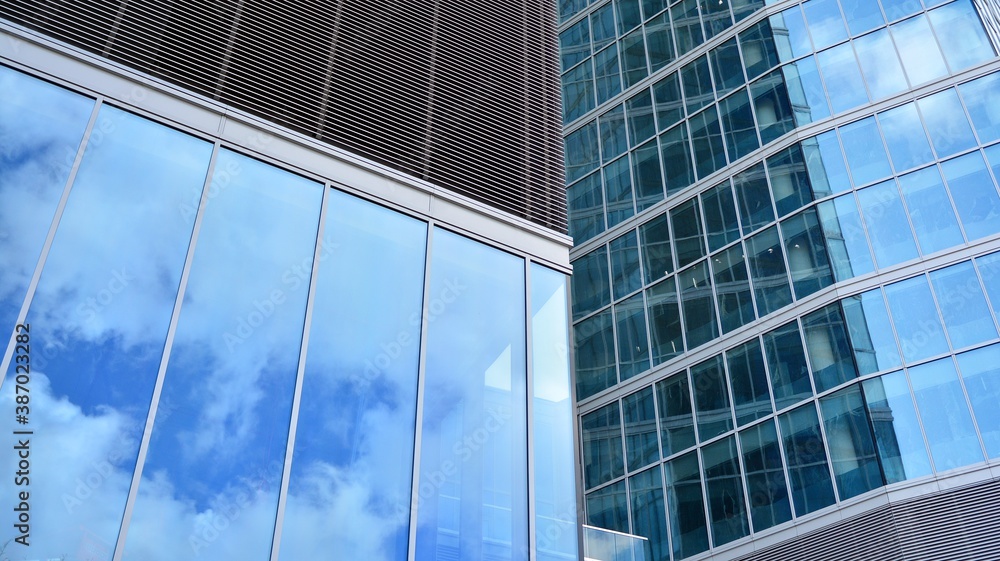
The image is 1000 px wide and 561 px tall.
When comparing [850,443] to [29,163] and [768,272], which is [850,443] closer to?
[768,272]

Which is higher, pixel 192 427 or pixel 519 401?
pixel 519 401

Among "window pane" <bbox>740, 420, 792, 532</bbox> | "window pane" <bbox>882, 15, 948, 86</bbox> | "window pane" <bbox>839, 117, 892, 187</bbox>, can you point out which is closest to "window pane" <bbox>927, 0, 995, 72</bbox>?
"window pane" <bbox>882, 15, 948, 86</bbox>

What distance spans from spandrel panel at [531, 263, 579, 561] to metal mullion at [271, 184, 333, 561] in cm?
303

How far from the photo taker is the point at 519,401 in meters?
12.5

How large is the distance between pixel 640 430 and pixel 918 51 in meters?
11.5

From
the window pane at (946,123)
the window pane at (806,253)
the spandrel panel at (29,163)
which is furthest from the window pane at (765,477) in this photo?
the spandrel panel at (29,163)

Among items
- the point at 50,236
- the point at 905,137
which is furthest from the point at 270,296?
the point at 905,137

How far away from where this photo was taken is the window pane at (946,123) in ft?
73.6

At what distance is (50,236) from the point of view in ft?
34.9

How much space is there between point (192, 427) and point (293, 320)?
1832mm

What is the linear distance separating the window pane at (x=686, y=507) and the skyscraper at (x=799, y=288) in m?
0.06

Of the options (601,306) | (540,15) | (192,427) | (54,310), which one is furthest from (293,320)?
(601,306)

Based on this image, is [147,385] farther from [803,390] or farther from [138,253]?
[803,390]

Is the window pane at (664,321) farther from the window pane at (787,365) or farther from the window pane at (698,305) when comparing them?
the window pane at (787,365)
